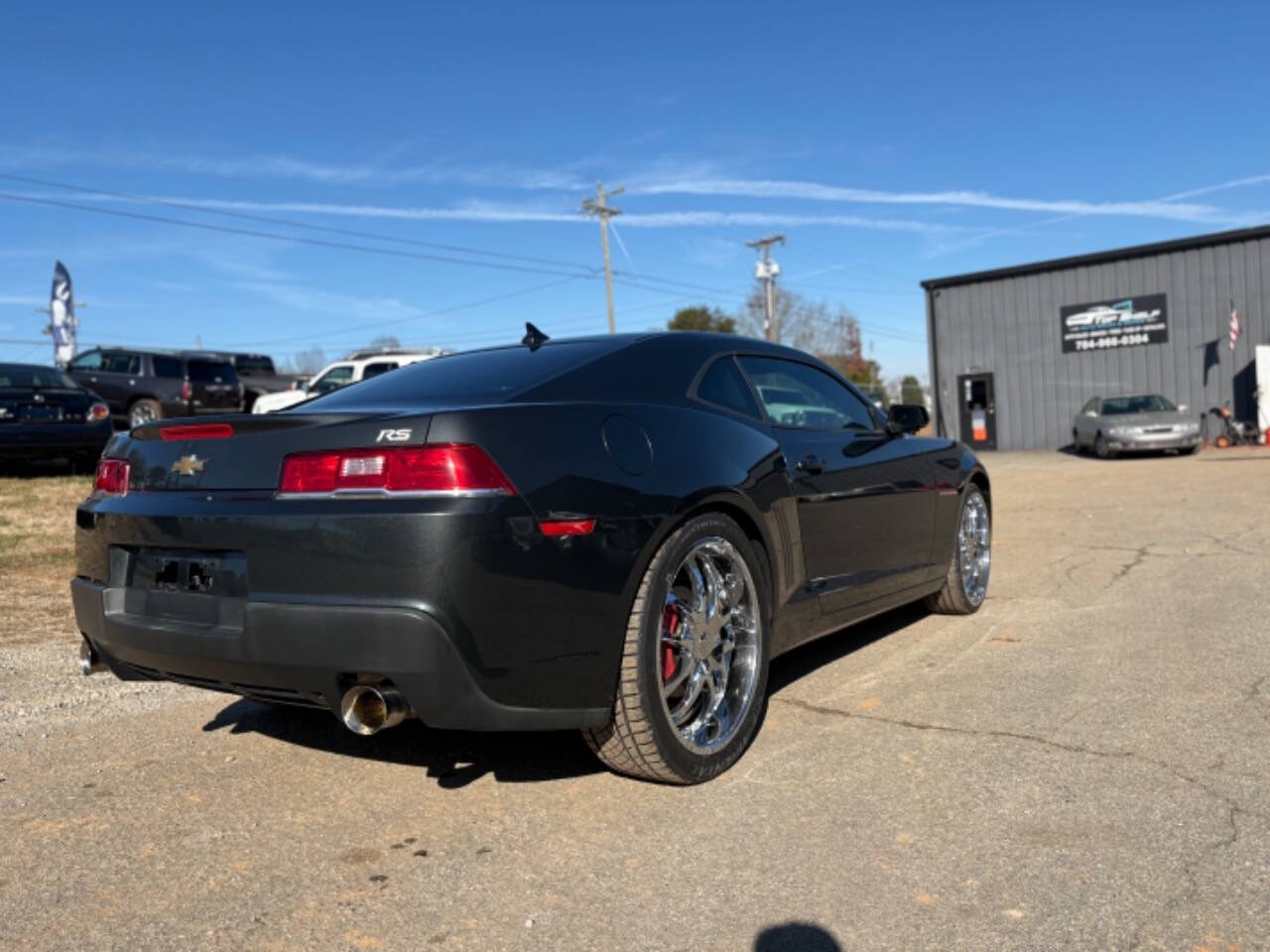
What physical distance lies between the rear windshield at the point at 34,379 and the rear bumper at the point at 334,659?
32.5 feet

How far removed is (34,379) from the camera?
11852mm

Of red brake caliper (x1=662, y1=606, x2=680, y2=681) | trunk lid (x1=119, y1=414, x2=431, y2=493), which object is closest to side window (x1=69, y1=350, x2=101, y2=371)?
trunk lid (x1=119, y1=414, x2=431, y2=493)

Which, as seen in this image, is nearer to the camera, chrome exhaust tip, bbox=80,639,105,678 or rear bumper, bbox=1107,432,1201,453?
chrome exhaust tip, bbox=80,639,105,678

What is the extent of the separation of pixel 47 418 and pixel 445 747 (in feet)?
31.5

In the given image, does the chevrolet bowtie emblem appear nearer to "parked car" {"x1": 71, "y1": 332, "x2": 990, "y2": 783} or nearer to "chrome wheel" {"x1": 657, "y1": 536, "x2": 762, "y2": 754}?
"parked car" {"x1": 71, "y1": 332, "x2": 990, "y2": 783}

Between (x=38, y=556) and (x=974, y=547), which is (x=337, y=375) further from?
(x=974, y=547)

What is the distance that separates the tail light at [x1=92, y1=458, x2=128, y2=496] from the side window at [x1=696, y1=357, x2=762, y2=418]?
6.25ft

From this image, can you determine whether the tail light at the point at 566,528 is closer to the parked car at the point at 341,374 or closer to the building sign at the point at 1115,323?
the parked car at the point at 341,374

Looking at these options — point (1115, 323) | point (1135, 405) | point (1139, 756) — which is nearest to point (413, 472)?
point (1139, 756)

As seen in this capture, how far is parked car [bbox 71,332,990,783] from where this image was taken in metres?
2.75

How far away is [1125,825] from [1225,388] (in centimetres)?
2561

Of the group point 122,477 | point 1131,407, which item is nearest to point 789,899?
point 122,477

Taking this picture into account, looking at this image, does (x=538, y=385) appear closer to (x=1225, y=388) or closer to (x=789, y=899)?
(x=789, y=899)

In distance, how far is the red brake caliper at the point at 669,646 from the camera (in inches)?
131
